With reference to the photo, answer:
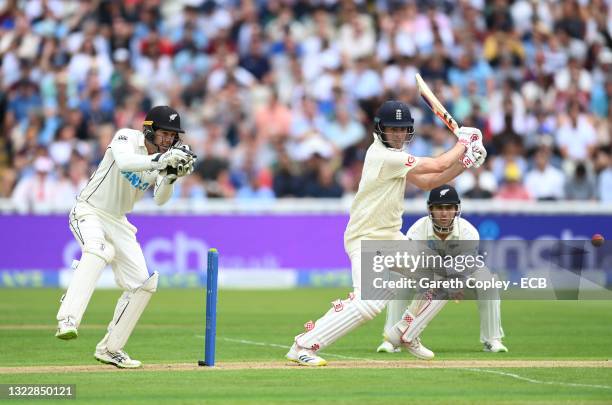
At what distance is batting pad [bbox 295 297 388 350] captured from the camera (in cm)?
1102

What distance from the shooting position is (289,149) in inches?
934

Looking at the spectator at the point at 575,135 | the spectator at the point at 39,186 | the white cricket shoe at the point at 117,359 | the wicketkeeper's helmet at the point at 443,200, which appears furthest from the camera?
the spectator at the point at 575,135

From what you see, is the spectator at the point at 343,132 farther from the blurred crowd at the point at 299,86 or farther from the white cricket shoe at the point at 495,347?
the white cricket shoe at the point at 495,347

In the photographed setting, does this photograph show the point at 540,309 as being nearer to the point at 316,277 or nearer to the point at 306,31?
the point at 316,277

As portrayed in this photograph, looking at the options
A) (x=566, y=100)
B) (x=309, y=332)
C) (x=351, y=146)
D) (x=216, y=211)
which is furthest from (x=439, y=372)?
(x=566, y=100)

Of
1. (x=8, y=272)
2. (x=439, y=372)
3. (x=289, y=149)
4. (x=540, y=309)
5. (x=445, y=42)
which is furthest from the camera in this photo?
(x=445, y=42)

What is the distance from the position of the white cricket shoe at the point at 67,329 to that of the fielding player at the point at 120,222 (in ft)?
1.20

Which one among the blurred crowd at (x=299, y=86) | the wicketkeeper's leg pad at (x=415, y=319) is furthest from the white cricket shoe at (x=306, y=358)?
Answer: the blurred crowd at (x=299, y=86)

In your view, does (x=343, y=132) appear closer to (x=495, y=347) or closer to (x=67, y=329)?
(x=495, y=347)

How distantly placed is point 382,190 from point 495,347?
2.72 metres

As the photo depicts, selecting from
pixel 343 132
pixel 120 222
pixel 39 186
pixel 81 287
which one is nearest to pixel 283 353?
pixel 120 222

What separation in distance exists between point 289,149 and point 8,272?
18.4ft

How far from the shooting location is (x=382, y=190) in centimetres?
1128

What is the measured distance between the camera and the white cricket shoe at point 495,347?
1307cm
